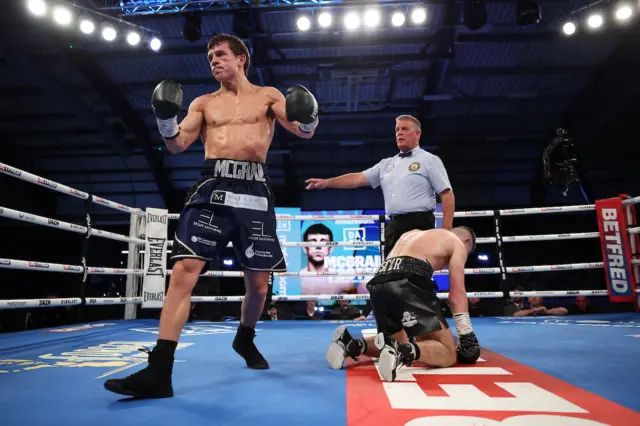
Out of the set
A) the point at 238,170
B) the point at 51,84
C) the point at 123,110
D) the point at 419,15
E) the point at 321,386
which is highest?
the point at 419,15

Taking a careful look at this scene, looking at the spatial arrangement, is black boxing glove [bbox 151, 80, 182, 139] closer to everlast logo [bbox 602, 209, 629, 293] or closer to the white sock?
the white sock

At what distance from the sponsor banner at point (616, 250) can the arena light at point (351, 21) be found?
172 inches

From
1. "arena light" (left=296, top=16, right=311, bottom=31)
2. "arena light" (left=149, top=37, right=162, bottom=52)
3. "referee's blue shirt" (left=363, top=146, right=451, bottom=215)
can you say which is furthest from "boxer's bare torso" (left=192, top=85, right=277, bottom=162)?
"arena light" (left=149, top=37, right=162, bottom=52)

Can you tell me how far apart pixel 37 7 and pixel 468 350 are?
729cm

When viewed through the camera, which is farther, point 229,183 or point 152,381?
point 229,183

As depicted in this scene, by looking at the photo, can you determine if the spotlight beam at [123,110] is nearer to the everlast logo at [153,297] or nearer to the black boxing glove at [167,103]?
the everlast logo at [153,297]

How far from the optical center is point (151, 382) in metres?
1.42

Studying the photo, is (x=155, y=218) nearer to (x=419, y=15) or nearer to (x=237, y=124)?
(x=237, y=124)

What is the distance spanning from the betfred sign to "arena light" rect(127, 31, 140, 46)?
22.8ft

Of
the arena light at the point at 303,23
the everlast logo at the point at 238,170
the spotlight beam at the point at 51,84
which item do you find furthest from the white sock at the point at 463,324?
the spotlight beam at the point at 51,84

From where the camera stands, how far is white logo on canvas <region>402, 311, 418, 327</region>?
6.06 ft

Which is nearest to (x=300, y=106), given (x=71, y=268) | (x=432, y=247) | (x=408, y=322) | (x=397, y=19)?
(x=432, y=247)

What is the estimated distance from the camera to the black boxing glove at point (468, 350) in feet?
6.44

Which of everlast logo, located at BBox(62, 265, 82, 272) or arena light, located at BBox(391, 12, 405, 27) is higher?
arena light, located at BBox(391, 12, 405, 27)
